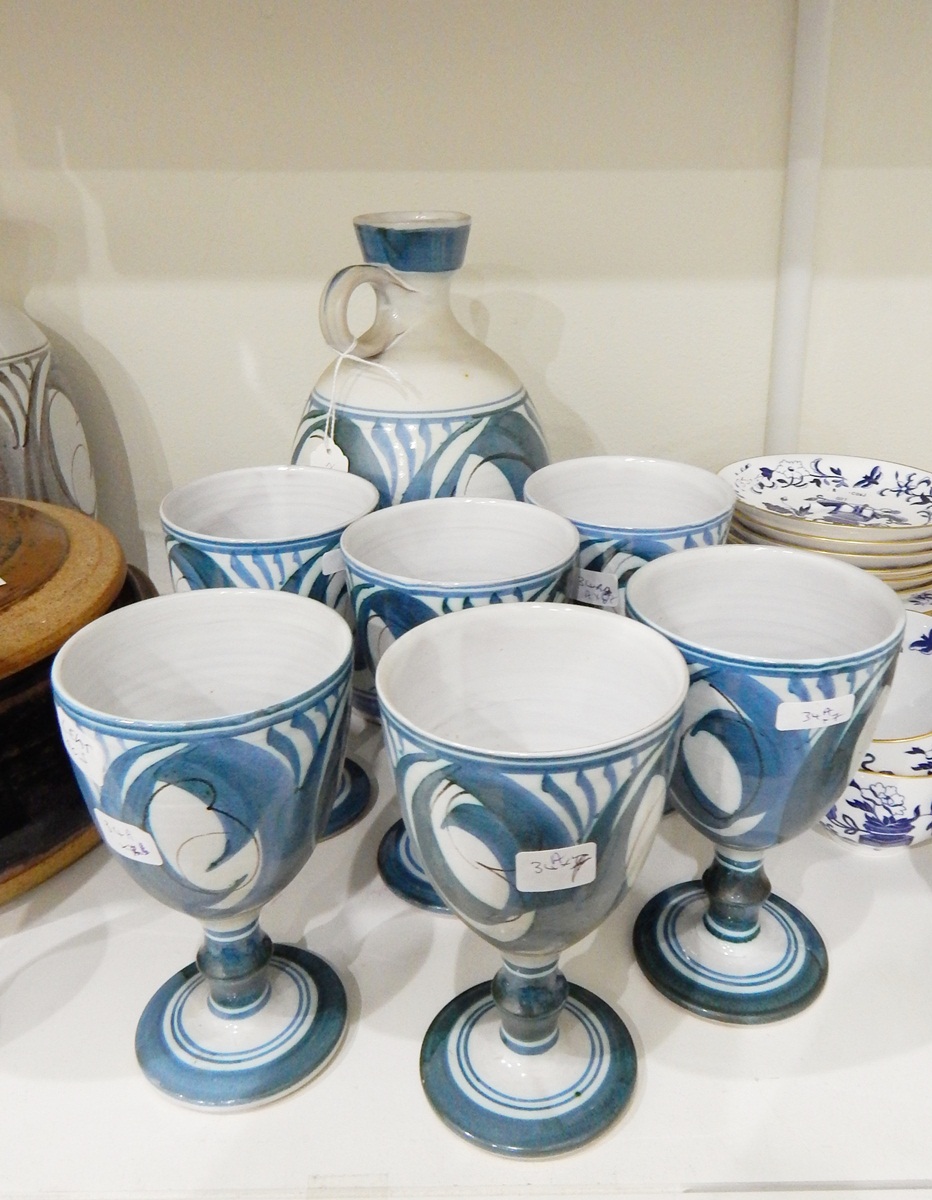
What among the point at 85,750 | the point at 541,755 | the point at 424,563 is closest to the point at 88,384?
the point at 424,563

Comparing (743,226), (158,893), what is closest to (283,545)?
(158,893)

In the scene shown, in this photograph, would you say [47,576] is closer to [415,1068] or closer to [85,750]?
[85,750]

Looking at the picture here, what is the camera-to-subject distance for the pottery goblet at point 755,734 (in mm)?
389

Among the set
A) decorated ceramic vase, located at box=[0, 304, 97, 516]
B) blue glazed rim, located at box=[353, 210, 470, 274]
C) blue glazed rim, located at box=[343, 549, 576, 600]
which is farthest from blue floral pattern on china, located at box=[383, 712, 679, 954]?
decorated ceramic vase, located at box=[0, 304, 97, 516]

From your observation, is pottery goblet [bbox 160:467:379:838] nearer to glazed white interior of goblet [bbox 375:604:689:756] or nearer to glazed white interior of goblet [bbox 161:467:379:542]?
glazed white interior of goblet [bbox 161:467:379:542]

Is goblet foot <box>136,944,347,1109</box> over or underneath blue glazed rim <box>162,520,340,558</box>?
underneath

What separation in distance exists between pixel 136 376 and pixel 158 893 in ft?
1.62

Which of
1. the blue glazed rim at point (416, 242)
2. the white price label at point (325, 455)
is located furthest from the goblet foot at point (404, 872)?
the blue glazed rim at point (416, 242)

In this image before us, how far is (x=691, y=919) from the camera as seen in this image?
500mm

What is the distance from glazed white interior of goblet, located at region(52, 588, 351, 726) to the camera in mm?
438

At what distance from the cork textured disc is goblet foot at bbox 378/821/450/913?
195mm

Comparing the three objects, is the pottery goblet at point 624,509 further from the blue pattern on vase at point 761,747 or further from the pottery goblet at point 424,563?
the blue pattern on vase at point 761,747

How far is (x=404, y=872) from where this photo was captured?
538 millimetres

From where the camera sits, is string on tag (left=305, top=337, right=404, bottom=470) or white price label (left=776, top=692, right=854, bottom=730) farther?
string on tag (left=305, top=337, right=404, bottom=470)
